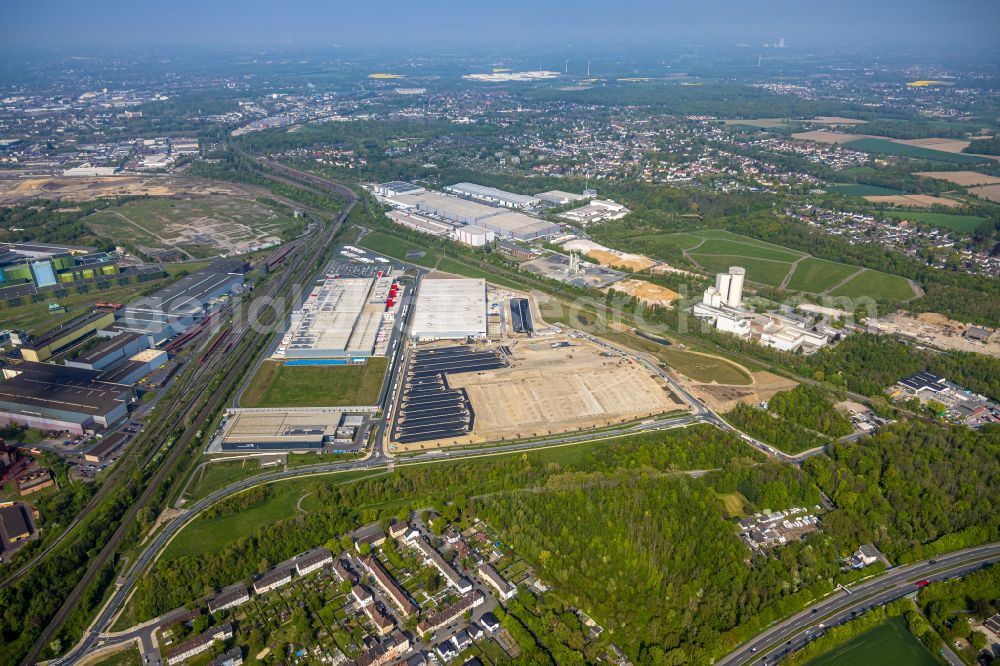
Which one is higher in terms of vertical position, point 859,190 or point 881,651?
point 859,190

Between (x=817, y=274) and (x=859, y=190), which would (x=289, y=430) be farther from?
(x=859, y=190)

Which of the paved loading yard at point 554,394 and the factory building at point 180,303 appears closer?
the paved loading yard at point 554,394

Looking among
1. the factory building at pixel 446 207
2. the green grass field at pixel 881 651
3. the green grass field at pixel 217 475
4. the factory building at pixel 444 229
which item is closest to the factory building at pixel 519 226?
the factory building at pixel 444 229

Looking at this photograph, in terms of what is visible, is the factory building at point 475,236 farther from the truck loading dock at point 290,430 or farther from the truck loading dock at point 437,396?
the truck loading dock at point 290,430

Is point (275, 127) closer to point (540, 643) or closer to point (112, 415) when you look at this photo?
point (112, 415)

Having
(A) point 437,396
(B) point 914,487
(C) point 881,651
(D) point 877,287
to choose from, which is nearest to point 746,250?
(D) point 877,287

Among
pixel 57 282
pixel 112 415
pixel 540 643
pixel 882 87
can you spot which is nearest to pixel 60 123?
pixel 57 282
